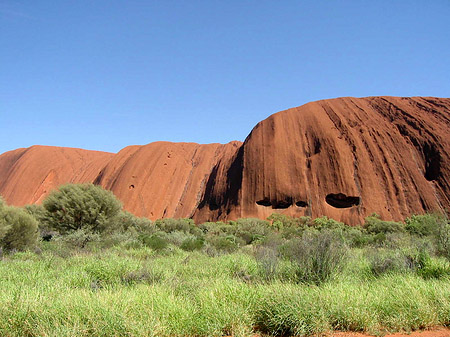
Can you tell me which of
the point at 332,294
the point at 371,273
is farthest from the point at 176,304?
the point at 371,273

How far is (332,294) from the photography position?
5.07 meters

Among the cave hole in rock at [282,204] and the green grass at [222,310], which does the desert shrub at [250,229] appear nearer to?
the cave hole in rock at [282,204]

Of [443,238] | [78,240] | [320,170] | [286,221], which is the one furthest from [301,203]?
[443,238]

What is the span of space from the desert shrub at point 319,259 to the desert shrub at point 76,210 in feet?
48.5


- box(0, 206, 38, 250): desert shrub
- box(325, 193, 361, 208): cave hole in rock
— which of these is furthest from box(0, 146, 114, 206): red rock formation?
box(0, 206, 38, 250): desert shrub

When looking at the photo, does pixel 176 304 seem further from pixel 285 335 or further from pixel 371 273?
pixel 371 273

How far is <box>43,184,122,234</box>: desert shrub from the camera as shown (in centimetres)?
1866

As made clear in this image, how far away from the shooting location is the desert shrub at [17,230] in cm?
1349

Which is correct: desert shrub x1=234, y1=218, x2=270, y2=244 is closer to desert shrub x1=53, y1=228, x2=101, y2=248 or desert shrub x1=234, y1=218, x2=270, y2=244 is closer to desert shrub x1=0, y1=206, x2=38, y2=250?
desert shrub x1=53, y1=228, x2=101, y2=248

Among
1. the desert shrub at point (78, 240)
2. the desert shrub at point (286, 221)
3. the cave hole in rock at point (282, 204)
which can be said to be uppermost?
the desert shrub at point (78, 240)

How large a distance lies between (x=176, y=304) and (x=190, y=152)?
5501 centimetres

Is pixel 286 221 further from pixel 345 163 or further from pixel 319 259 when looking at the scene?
pixel 319 259

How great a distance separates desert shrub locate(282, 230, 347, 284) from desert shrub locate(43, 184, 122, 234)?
14.8 m

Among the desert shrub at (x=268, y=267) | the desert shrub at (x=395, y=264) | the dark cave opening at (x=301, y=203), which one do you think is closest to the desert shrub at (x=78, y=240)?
the desert shrub at (x=268, y=267)
